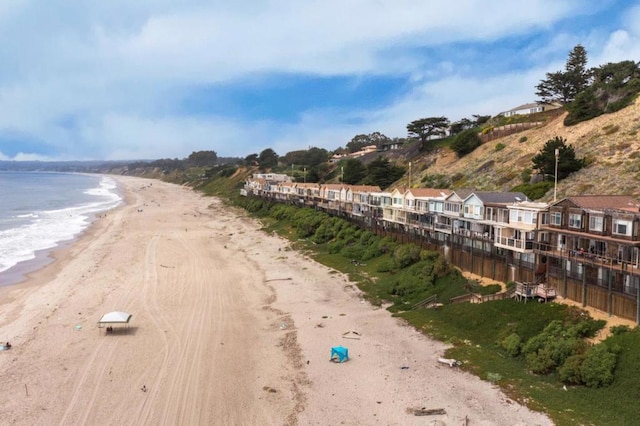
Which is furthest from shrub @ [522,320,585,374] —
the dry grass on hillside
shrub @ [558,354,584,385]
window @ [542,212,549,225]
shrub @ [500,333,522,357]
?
the dry grass on hillside

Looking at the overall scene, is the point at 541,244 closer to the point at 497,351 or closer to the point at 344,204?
the point at 497,351

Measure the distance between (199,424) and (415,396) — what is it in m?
9.69

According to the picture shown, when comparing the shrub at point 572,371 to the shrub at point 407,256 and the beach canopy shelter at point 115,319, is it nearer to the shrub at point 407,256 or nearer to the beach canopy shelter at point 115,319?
the shrub at point 407,256

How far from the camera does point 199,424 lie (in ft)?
61.8

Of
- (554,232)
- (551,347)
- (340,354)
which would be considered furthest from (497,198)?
(340,354)

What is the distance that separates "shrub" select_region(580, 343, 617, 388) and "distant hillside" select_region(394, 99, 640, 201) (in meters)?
24.9

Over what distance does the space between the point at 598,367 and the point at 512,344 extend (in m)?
4.55

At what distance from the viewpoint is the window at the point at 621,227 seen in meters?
22.9

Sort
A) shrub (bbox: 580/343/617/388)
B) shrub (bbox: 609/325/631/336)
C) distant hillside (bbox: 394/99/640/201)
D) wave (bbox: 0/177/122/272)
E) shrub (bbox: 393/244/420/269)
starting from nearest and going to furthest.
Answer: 1. shrub (bbox: 580/343/617/388)
2. shrub (bbox: 609/325/631/336)
3. shrub (bbox: 393/244/420/269)
4. distant hillside (bbox: 394/99/640/201)
5. wave (bbox: 0/177/122/272)

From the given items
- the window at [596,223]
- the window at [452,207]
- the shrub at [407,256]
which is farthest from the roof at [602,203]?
the shrub at [407,256]

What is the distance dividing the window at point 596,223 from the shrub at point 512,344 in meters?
7.45

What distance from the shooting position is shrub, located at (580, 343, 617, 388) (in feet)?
63.4

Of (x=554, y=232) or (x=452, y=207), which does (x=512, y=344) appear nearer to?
(x=554, y=232)

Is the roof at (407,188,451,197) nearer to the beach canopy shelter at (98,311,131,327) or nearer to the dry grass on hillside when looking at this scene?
the dry grass on hillside
